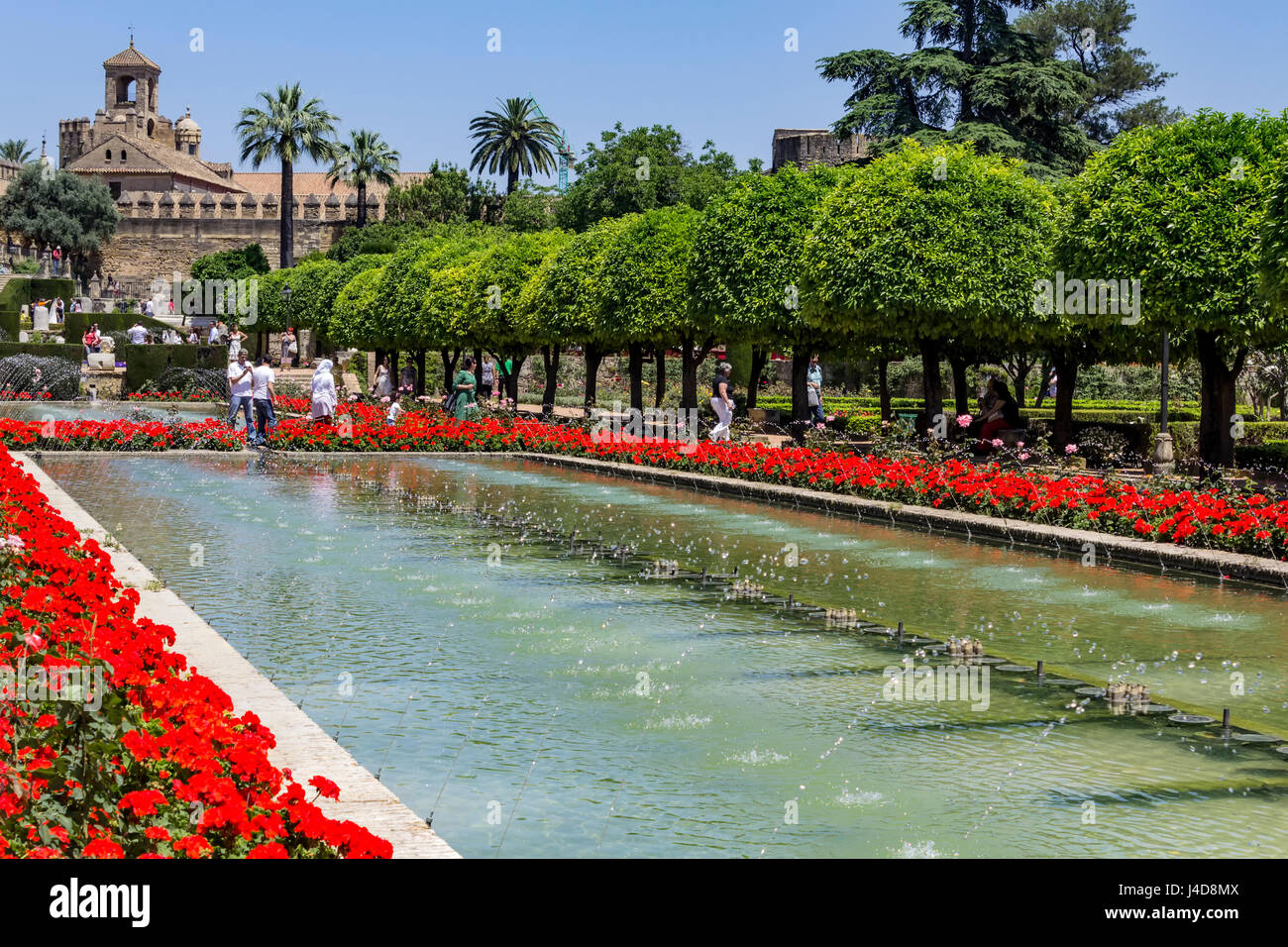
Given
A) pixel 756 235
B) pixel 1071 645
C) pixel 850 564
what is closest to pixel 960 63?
pixel 756 235

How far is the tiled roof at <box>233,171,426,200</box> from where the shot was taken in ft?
328

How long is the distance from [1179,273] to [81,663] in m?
14.4

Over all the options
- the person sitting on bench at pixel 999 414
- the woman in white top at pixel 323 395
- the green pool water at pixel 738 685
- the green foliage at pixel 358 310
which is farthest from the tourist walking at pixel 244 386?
the green foliage at pixel 358 310

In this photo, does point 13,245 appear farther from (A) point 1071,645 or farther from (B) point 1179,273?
(A) point 1071,645

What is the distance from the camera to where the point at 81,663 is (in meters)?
4.91

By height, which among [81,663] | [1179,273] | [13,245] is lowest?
[81,663]

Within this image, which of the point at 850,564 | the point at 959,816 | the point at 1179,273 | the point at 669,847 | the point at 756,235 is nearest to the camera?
the point at 669,847

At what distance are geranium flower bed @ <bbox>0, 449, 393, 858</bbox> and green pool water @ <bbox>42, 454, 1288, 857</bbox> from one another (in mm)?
933

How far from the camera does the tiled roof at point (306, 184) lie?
99.9 m

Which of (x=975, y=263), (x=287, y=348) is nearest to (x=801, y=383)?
(x=975, y=263)

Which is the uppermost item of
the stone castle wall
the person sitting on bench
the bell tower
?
the bell tower

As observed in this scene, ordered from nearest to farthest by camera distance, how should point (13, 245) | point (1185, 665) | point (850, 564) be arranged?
point (1185, 665) < point (850, 564) < point (13, 245)

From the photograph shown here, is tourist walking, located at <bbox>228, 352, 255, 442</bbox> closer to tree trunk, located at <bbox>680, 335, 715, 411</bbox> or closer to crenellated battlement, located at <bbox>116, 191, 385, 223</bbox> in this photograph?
tree trunk, located at <bbox>680, 335, 715, 411</bbox>

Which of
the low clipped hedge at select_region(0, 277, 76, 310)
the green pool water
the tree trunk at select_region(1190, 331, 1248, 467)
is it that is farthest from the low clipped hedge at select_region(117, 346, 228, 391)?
the tree trunk at select_region(1190, 331, 1248, 467)
